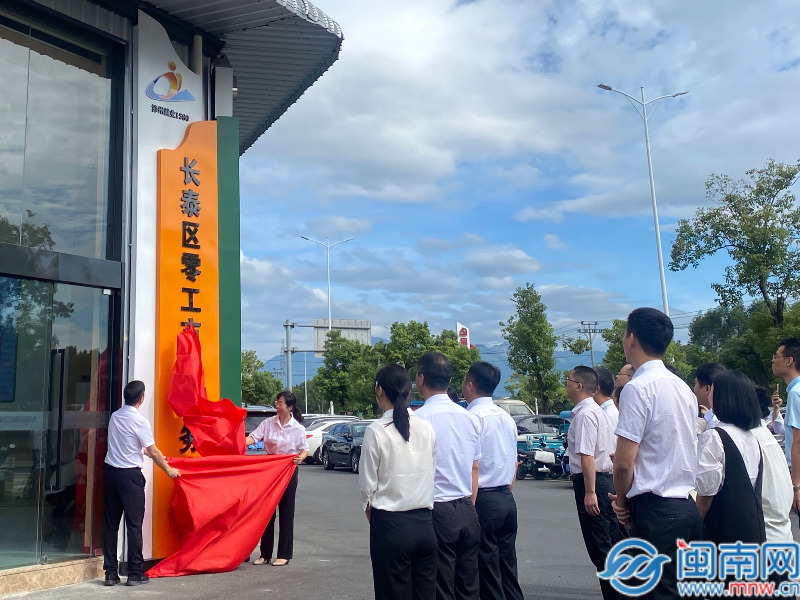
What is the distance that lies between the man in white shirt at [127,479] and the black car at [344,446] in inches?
550

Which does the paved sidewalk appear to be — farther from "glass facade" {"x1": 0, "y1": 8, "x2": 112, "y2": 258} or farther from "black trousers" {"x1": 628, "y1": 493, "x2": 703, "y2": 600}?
"glass facade" {"x1": 0, "y1": 8, "x2": 112, "y2": 258}

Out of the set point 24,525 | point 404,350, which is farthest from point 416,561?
point 404,350

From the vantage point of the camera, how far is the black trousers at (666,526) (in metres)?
3.79

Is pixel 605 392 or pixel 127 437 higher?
pixel 605 392

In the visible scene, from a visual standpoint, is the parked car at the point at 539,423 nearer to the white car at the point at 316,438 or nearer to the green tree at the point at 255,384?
the white car at the point at 316,438

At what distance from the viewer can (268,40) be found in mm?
9008

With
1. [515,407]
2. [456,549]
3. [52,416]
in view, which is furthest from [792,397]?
[515,407]

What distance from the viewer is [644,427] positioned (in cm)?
389

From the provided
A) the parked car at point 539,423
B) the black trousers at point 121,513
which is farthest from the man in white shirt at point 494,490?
the parked car at point 539,423

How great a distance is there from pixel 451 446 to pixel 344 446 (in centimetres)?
1725

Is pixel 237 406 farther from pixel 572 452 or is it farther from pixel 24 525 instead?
pixel 572 452

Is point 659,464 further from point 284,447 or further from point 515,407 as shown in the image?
point 515,407

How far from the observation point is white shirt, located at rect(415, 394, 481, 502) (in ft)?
15.5

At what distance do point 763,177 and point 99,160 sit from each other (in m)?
21.7
